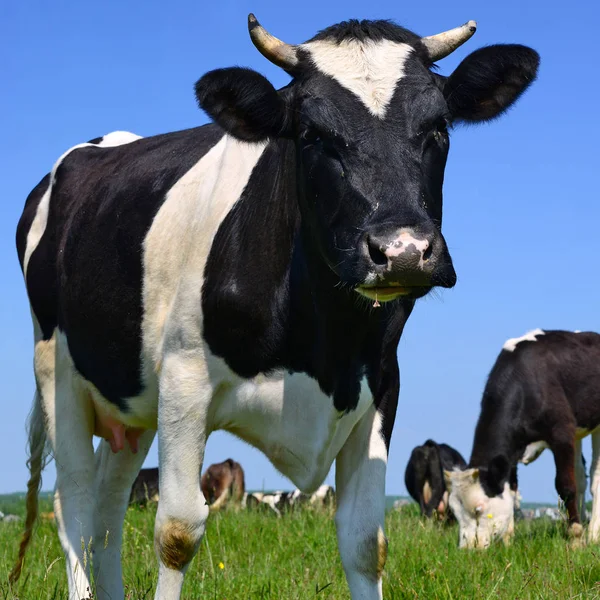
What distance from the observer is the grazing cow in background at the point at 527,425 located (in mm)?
13469

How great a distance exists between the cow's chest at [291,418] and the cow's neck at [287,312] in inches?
2.4

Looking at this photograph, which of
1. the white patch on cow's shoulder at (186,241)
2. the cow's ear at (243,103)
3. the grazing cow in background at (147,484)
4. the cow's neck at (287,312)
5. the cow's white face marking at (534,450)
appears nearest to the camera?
the cow's ear at (243,103)

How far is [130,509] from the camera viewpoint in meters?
10.3

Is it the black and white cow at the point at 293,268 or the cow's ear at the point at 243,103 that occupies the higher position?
the cow's ear at the point at 243,103

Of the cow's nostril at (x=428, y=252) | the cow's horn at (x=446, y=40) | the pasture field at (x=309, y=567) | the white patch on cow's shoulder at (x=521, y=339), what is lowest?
the pasture field at (x=309, y=567)

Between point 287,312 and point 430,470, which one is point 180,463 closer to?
point 287,312

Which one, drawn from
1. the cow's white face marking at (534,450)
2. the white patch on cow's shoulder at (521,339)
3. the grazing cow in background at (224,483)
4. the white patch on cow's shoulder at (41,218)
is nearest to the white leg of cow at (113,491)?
the white patch on cow's shoulder at (41,218)

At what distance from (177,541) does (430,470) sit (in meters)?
13.1

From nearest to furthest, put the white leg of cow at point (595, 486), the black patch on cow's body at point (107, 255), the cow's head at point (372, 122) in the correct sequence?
the cow's head at point (372, 122) < the black patch on cow's body at point (107, 255) < the white leg of cow at point (595, 486)

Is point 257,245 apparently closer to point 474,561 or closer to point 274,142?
point 274,142

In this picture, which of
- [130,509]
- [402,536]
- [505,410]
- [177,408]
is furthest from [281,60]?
[505,410]

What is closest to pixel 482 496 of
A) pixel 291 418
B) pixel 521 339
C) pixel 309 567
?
pixel 521 339

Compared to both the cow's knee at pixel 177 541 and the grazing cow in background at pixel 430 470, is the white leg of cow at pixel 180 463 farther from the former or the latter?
the grazing cow in background at pixel 430 470

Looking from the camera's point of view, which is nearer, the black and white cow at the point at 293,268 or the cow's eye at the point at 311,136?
the black and white cow at the point at 293,268
